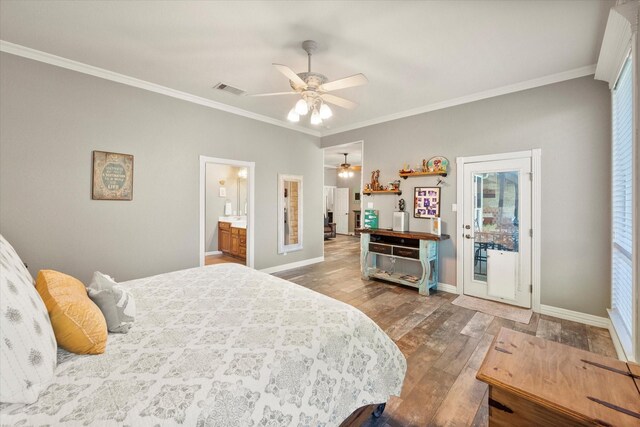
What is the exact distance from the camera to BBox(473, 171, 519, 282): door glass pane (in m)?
3.54

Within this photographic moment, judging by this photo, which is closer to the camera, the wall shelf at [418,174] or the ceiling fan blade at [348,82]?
the ceiling fan blade at [348,82]

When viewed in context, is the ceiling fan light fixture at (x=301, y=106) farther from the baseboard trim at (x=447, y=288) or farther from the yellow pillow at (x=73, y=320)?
the baseboard trim at (x=447, y=288)

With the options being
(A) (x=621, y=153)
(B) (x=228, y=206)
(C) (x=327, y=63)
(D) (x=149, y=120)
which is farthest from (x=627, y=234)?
(B) (x=228, y=206)

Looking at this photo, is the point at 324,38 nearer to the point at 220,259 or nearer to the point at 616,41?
the point at 616,41

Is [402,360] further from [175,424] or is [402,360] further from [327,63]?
[327,63]

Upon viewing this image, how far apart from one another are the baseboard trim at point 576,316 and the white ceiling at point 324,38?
281 centimetres

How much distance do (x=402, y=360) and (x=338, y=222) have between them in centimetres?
940

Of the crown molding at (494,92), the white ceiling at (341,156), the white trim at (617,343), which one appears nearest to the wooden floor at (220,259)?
the white ceiling at (341,156)

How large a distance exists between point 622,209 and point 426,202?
2.14 meters

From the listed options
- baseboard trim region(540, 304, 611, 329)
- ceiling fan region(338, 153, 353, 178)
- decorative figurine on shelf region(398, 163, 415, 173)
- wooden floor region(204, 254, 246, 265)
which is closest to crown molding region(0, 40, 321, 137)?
decorative figurine on shelf region(398, 163, 415, 173)

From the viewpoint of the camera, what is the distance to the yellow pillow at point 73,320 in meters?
1.18

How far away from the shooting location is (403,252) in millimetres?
4273

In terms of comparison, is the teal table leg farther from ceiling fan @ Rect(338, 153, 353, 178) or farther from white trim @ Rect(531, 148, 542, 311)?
ceiling fan @ Rect(338, 153, 353, 178)

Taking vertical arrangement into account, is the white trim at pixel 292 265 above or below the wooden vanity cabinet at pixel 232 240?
below
